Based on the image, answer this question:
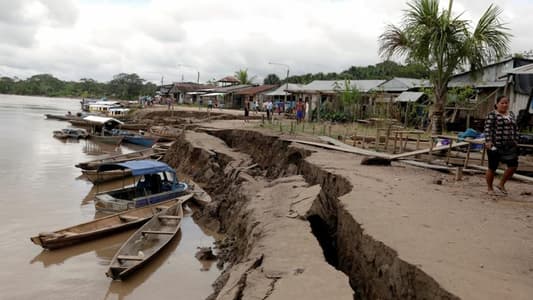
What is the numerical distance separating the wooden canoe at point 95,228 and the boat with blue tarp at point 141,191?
1.47 ft

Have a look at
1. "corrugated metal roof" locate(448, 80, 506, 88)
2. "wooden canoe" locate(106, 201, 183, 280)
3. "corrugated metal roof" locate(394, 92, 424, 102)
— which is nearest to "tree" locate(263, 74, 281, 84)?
"corrugated metal roof" locate(394, 92, 424, 102)

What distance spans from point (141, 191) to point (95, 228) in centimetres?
353

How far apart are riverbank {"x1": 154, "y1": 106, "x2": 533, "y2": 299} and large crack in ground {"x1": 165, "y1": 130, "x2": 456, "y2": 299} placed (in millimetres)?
19

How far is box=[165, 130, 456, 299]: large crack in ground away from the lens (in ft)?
15.7

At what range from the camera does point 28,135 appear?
124ft

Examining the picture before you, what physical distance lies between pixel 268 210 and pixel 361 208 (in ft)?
7.61

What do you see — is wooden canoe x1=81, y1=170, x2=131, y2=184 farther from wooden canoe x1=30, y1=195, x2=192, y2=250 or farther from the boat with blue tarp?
wooden canoe x1=30, y1=195, x2=192, y2=250

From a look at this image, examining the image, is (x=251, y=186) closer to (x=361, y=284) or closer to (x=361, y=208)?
(x=361, y=208)

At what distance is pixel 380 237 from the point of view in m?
5.68

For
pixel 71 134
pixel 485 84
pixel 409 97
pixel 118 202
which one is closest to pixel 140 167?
pixel 118 202

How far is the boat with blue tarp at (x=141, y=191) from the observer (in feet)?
44.4

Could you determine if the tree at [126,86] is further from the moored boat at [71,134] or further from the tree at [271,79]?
the moored boat at [71,134]

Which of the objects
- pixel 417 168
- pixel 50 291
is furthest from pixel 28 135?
pixel 417 168

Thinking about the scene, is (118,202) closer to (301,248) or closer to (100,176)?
(100,176)
